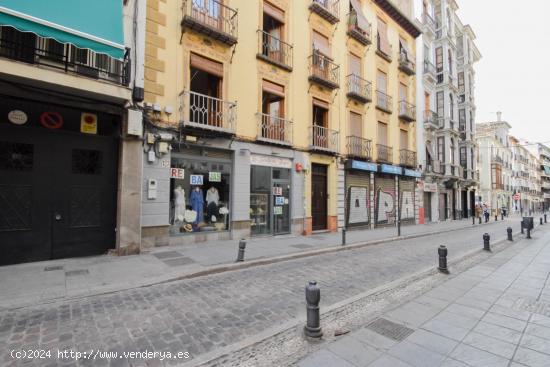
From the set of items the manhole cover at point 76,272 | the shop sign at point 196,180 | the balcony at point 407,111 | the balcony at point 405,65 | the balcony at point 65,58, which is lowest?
the manhole cover at point 76,272

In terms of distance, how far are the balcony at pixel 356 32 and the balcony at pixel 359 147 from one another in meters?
5.95

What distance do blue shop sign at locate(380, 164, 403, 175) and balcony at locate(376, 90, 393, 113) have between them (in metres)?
3.77

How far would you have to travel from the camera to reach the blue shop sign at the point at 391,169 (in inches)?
670

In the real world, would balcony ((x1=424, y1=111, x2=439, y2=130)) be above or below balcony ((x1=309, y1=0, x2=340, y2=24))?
below

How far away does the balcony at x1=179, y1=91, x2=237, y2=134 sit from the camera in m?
9.35

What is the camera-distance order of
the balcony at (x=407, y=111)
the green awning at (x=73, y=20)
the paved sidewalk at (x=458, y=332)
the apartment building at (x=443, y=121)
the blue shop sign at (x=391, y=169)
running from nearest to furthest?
the paved sidewalk at (x=458, y=332) → the green awning at (x=73, y=20) → the blue shop sign at (x=391, y=169) → the balcony at (x=407, y=111) → the apartment building at (x=443, y=121)

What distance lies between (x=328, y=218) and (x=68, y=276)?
11.2 meters

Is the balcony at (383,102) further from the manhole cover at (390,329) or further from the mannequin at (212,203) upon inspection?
the manhole cover at (390,329)

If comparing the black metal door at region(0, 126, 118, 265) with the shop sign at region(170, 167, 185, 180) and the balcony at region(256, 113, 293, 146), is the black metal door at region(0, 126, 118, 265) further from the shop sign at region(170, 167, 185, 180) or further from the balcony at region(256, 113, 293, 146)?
the balcony at region(256, 113, 293, 146)

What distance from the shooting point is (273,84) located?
40.2 feet

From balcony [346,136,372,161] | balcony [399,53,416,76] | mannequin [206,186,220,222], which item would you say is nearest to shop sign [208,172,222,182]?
mannequin [206,186,220,222]

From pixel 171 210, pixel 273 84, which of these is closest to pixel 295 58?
pixel 273 84

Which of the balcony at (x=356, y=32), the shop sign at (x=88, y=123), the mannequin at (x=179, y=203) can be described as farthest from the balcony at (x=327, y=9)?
the shop sign at (x=88, y=123)

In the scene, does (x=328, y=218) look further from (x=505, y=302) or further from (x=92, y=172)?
(x=92, y=172)
